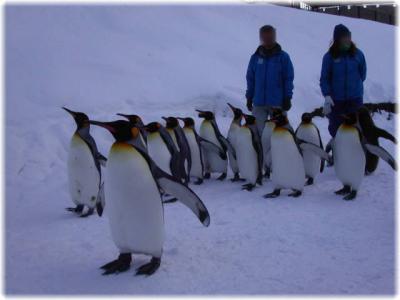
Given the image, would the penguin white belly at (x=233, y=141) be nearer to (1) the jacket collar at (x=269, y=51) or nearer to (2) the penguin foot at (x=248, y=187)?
(2) the penguin foot at (x=248, y=187)

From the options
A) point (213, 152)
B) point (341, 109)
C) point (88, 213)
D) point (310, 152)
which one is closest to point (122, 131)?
point (88, 213)

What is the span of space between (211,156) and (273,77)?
1.00 m

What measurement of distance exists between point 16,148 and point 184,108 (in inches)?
99.2

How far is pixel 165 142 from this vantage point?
3.89 meters

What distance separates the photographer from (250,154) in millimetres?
4074

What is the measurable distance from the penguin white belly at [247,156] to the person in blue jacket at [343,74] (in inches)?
34.4

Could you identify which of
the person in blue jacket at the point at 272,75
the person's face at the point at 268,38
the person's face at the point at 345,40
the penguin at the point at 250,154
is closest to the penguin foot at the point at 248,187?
the penguin at the point at 250,154

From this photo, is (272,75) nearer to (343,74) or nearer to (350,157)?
(343,74)

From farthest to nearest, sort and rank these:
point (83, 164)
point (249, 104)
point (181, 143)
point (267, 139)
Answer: point (249, 104) < point (267, 139) < point (181, 143) < point (83, 164)

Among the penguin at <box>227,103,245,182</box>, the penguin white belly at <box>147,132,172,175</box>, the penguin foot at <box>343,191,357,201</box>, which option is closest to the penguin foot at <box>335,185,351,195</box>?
the penguin foot at <box>343,191,357,201</box>

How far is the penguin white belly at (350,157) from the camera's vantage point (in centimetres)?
356

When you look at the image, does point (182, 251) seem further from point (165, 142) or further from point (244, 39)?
point (244, 39)

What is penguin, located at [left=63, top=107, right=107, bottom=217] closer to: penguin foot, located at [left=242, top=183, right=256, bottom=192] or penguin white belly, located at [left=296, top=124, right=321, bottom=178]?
penguin foot, located at [left=242, top=183, right=256, bottom=192]

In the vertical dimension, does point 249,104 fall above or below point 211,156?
above
